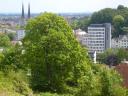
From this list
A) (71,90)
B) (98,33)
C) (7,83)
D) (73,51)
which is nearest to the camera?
(7,83)

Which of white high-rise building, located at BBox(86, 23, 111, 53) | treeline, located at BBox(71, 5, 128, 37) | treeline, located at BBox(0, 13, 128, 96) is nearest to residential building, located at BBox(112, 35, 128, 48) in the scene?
treeline, located at BBox(71, 5, 128, 37)

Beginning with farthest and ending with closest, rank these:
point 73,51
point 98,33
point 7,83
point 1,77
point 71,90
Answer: point 98,33
point 73,51
point 71,90
point 1,77
point 7,83

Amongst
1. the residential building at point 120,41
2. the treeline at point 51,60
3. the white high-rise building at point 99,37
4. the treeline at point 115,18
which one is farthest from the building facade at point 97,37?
the treeline at point 51,60

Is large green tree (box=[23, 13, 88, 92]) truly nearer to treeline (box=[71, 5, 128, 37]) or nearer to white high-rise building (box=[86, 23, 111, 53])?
treeline (box=[71, 5, 128, 37])

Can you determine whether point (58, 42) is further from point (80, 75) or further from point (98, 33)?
point (98, 33)

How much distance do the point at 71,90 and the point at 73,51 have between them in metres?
1.76

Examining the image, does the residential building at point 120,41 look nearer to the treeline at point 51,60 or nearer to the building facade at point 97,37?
the building facade at point 97,37

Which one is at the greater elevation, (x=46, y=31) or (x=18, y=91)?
(x=46, y=31)

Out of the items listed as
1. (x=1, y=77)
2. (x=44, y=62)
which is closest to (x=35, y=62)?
(x=44, y=62)

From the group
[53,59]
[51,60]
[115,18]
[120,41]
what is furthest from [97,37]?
[53,59]

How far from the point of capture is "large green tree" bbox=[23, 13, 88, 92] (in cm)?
1794

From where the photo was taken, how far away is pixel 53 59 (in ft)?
58.9

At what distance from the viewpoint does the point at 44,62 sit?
59.6ft

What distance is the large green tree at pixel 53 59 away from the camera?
17938 millimetres
